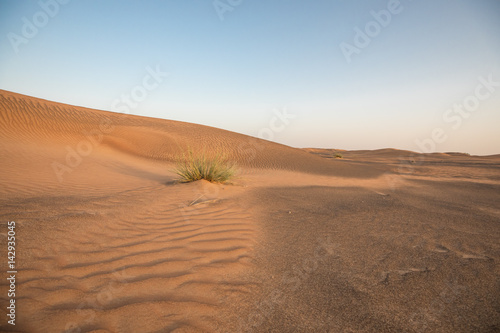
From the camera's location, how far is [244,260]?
260 cm

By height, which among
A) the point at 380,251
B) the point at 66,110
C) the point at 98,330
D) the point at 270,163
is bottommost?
the point at 98,330

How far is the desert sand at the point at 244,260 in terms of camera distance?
5.42 feet

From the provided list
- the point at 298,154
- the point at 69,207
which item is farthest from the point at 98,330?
the point at 298,154

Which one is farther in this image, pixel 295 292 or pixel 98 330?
pixel 295 292

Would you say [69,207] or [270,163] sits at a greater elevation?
[270,163]

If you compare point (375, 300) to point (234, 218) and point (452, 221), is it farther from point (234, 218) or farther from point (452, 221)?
point (452, 221)

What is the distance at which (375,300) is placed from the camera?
1.83m

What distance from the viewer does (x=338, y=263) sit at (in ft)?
8.06

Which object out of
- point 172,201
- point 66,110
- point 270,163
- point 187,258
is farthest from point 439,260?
point 66,110

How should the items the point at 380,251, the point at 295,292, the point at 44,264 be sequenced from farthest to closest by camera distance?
1. the point at 380,251
2. the point at 44,264
3. the point at 295,292

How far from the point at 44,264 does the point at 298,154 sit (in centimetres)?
1375

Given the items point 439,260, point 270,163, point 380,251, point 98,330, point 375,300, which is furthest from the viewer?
point 270,163

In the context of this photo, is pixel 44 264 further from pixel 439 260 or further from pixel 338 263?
pixel 439 260

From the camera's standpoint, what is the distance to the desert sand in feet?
5.42
